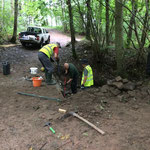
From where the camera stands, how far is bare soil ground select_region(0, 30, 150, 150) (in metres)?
3.13

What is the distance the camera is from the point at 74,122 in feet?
12.6

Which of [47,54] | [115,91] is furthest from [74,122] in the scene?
[47,54]

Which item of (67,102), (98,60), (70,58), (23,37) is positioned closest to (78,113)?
(67,102)

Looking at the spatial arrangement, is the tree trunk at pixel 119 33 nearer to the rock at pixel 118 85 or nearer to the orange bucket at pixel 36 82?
the rock at pixel 118 85

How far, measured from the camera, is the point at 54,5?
965cm

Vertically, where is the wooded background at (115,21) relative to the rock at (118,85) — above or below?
above

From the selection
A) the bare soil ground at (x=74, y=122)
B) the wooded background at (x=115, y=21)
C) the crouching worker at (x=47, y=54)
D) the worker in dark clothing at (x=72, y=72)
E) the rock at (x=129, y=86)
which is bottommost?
the bare soil ground at (x=74, y=122)

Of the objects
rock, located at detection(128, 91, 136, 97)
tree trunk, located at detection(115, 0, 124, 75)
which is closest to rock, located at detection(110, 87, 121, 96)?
rock, located at detection(128, 91, 136, 97)

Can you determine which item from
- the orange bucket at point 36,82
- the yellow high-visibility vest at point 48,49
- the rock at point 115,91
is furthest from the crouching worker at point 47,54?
the rock at point 115,91

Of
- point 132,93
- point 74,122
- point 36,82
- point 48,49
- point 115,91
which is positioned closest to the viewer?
point 74,122

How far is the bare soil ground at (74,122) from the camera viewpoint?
3.13 meters

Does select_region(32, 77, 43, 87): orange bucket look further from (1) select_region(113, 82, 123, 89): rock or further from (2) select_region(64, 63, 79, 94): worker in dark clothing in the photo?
(1) select_region(113, 82, 123, 89): rock

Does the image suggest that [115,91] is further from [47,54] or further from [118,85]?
[47,54]

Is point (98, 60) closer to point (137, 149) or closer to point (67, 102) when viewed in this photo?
point (67, 102)
